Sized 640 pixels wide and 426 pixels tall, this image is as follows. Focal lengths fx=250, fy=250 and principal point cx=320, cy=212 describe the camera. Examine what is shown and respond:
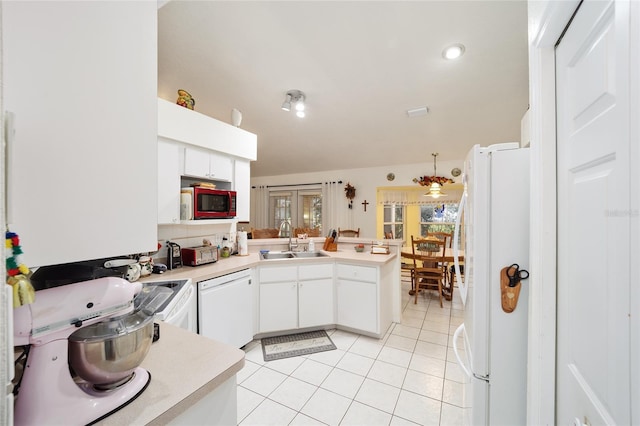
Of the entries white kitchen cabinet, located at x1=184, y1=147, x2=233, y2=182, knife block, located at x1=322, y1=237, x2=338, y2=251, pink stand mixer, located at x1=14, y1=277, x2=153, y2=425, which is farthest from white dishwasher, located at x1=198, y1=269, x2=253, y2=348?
pink stand mixer, located at x1=14, y1=277, x2=153, y2=425

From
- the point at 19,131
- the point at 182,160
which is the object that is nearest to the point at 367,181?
the point at 182,160

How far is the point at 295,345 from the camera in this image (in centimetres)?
254

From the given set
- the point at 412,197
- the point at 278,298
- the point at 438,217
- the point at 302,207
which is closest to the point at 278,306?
the point at 278,298

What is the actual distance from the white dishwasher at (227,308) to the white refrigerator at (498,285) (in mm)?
1807

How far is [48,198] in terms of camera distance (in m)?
0.55

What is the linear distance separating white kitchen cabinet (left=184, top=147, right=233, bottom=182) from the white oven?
1.01 metres

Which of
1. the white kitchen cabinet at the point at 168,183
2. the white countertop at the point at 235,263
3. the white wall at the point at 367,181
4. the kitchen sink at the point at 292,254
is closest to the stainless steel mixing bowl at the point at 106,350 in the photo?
the white countertop at the point at 235,263

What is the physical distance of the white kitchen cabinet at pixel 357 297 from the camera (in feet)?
8.66

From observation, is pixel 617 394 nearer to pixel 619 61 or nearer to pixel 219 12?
pixel 619 61

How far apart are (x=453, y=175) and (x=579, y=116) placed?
4374 millimetres

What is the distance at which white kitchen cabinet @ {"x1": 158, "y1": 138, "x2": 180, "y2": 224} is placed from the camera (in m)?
2.05

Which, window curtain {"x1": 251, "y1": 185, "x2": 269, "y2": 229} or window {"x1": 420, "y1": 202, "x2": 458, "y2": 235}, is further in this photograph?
window curtain {"x1": 251, "y1": 185, "x2": 269, "y2": 229}

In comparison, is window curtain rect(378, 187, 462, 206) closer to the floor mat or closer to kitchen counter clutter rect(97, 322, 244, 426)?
the floor mat

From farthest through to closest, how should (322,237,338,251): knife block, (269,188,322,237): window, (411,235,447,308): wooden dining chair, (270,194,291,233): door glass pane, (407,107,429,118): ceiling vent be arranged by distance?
(270,194,291,233): door glass pane < (269,188,322,237): window < (411,235,447,308): wooden dining chair < (322,237,338,251): knife block < (407,107,429,118): ceiling vent
